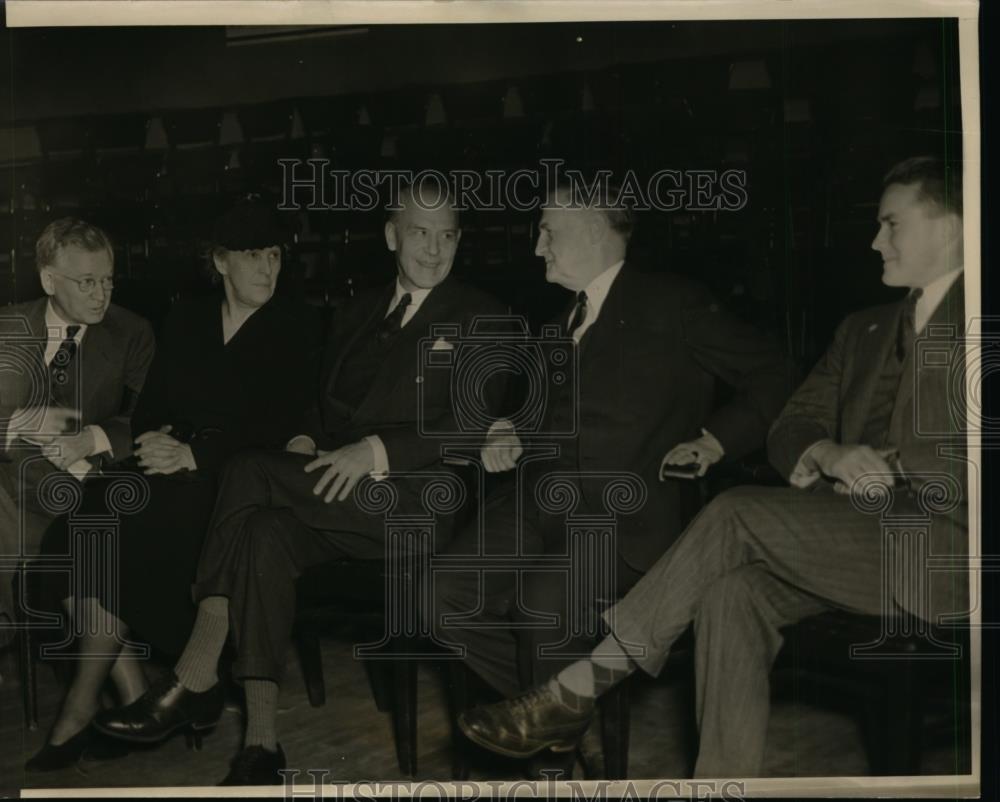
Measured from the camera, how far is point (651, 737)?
4.00m

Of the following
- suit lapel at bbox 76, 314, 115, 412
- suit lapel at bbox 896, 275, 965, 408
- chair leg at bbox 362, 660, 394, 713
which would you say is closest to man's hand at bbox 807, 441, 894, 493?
suit lapel at bbox 896, 275, 965, 408

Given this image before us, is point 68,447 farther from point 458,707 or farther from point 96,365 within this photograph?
point 458,707

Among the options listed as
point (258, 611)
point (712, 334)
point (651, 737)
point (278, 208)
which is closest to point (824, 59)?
point (712, 334)

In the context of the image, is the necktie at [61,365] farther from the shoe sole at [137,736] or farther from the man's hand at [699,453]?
the man's hand at [699,453]

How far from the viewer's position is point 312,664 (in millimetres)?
3984

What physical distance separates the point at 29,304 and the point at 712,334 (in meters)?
2.32

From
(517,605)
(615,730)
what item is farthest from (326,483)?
(615,730)

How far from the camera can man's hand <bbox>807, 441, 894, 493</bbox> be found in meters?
3.95

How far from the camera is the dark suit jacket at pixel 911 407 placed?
13.0 ft

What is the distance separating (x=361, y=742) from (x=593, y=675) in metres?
0.83

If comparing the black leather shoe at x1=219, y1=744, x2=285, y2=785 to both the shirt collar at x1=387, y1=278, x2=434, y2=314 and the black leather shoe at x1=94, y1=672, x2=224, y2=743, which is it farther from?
the shirt collar at x1=387, y1=278, x2=434, y2=314

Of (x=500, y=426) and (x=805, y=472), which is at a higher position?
(x=500, y=426)

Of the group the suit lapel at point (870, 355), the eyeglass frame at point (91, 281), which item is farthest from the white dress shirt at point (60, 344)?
the suit lapel at point (870, 355)

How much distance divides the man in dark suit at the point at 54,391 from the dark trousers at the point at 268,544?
457 millimetres
